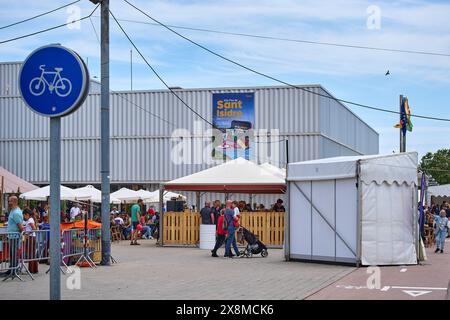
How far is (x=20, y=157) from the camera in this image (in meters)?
53.1

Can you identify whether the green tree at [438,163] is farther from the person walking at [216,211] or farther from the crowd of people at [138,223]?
the person walking at [216,211]

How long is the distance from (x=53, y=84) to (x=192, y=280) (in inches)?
368

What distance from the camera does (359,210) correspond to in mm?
19219

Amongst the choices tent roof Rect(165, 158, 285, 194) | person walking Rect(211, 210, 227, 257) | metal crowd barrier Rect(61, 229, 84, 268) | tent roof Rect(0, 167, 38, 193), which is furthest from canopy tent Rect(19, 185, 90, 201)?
metal crowd barrier Rect(61, 229, 84, 268)

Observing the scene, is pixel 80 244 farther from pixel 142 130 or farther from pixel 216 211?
pixel 142 130

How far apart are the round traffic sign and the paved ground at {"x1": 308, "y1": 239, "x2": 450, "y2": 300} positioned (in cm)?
704

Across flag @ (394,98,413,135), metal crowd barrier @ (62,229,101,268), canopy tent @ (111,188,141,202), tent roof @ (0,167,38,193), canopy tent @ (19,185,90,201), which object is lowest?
metal crowd barrier @ (62,229,101,268)

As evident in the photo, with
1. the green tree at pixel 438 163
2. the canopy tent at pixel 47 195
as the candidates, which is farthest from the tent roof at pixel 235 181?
the green tree at pixel 438 163

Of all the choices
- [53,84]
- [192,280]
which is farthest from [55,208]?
[192,280]

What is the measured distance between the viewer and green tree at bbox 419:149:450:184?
120 m

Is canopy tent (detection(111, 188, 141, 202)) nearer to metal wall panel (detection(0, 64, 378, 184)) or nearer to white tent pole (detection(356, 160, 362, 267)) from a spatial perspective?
metal wall panel (detection(0, 64, 378, 184))

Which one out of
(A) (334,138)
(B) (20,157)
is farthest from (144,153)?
(A) (334,138)
